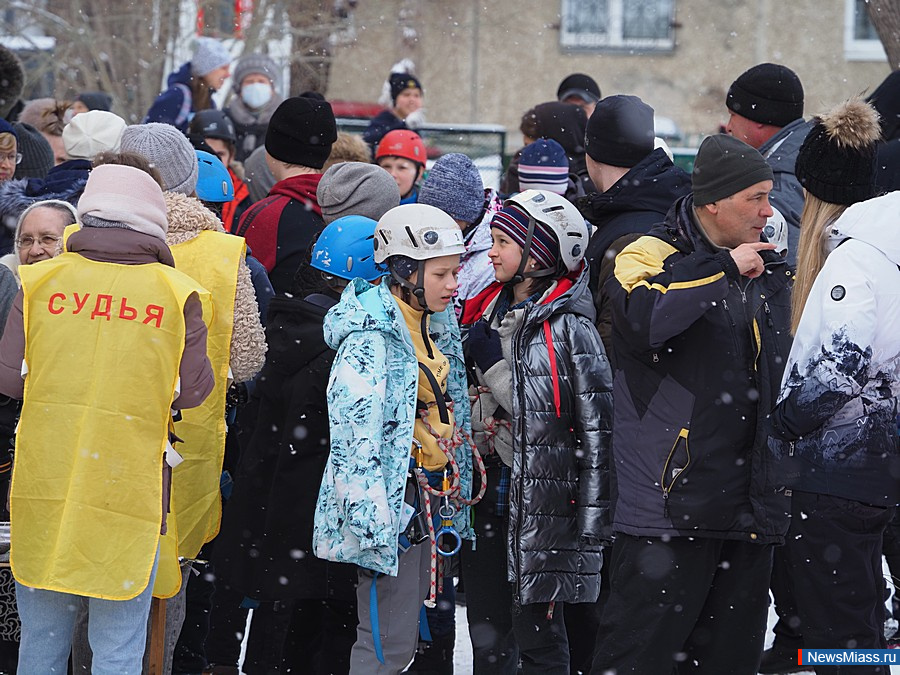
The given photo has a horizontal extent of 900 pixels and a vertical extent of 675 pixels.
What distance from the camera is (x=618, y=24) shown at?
2266cm

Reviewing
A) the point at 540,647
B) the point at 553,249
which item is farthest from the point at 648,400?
the point at 540,647

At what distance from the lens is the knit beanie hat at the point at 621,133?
5086mm

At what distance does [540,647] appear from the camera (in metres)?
4.32

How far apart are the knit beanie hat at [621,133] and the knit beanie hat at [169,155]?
1638mm

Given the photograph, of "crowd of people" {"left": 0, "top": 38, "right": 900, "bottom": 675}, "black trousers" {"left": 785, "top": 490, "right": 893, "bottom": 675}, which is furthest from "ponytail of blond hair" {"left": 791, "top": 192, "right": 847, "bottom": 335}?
"black trousers" {"left": 785, "top": 490, "right": 893, "bottom": 675}

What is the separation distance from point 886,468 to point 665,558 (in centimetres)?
76

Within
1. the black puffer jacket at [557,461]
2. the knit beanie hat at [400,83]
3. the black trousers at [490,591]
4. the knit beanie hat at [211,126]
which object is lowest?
the black trousers at [490,591]

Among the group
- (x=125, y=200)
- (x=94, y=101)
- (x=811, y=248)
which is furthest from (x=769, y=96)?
(x=94, y=101)

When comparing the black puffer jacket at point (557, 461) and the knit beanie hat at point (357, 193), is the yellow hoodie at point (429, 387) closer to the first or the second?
the black puffer jacket at point (557, 461)

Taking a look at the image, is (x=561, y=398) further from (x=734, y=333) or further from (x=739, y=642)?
(x=739, y=642)

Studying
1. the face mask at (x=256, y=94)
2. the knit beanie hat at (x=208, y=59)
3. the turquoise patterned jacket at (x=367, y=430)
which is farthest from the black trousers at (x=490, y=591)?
the face mask at (x=256, y=94)

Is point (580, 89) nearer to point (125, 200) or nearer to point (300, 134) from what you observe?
point (300, 134)

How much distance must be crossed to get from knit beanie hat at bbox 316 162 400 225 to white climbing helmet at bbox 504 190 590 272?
822mm

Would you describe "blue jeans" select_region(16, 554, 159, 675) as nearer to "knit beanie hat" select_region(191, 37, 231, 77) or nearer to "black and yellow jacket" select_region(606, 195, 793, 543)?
"black and yellow jacket" select_region(606, 195, 793, 543)
